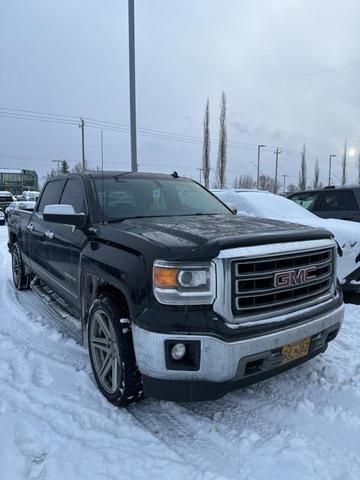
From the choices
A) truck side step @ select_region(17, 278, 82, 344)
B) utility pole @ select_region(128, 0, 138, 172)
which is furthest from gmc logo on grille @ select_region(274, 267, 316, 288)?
utility pole @ select_region(128, 0, 138, 172)

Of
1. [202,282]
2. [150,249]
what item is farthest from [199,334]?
[150,249]

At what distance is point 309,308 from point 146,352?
1303 mm

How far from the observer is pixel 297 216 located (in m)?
7.38

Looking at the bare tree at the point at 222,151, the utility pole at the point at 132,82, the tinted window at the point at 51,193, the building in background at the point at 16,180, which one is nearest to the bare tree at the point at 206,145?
the bare tree at the point at 222,151

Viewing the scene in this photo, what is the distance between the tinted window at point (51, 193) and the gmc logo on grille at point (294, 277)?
325 cm

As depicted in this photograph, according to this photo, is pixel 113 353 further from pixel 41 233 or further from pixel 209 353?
pixel 41 233

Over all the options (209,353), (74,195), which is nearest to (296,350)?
(209,353)

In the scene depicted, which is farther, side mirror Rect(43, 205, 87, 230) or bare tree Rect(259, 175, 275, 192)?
bare tree Rect(259, 175, 275, 192)

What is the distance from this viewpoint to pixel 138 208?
4133 millimetres

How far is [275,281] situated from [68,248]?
7.58 feet

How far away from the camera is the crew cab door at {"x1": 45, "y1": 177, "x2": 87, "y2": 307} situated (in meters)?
4.11

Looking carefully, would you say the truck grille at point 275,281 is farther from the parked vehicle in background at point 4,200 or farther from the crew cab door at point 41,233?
the parked vehicle in background at point 4,200

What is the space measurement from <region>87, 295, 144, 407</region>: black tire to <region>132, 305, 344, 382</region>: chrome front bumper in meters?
0.20

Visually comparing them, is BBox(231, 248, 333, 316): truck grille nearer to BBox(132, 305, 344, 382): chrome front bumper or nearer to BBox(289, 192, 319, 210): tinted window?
BBox(132, 305, 344, 382): chrome front bumper
